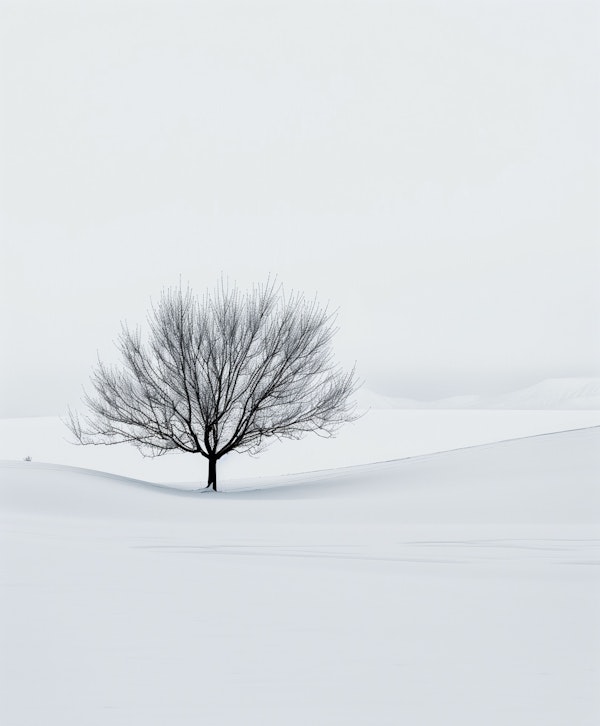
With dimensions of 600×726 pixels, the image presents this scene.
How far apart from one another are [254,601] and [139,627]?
41.2 inches

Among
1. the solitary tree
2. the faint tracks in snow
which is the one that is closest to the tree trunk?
Result: the solitary tree

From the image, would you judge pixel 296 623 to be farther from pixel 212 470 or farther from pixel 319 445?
pixel 319 445

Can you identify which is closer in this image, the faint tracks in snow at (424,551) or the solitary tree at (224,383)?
the faint tracks in snow at (424,551)

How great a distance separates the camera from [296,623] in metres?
5.75

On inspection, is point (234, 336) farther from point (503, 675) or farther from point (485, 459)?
point (503, 675)

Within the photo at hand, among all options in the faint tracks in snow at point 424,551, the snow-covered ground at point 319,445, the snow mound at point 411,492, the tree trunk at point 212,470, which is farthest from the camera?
the snow-covered ground at point 319,445

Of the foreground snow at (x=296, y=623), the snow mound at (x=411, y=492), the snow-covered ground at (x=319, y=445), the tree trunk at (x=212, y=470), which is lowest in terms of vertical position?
the foreground snow at (x=296, y=623)

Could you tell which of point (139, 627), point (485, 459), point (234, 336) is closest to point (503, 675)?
point (139, 627)

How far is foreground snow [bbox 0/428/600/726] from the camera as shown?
13.8ft

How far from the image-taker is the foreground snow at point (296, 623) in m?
4.19

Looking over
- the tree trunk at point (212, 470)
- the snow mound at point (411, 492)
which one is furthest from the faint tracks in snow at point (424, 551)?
the tree trunk at point (212, 470)

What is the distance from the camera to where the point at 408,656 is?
500 centimetres

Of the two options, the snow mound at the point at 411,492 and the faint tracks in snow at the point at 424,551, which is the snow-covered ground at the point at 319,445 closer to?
the snow mound at the point at 411,492

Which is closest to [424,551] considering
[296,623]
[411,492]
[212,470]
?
[296,623]
